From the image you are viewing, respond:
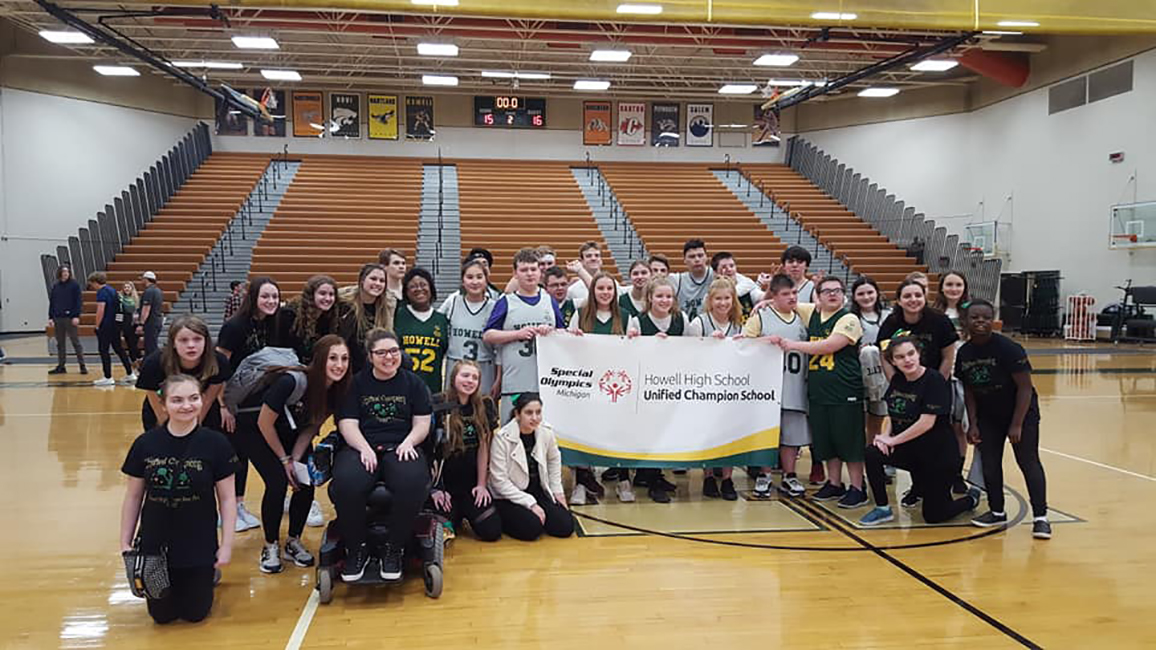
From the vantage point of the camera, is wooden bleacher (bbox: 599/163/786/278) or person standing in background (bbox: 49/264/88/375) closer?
person standing in background (bbox: 49/264/88/375)

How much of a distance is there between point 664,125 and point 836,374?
2034cm

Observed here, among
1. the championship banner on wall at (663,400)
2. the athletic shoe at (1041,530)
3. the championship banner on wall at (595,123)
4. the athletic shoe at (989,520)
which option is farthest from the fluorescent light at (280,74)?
the athletic shoe at (1041,530)

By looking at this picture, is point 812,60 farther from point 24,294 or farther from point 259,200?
point 24,294

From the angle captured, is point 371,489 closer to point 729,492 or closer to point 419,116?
point 729,492

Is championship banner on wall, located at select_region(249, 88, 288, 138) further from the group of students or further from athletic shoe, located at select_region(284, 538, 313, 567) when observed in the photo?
athletic shoe, located at select_region(284, 538, 313, 567)

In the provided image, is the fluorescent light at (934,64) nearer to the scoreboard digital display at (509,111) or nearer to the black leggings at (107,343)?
the scoreboard digital display at (509,111)

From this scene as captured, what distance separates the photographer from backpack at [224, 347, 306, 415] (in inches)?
146

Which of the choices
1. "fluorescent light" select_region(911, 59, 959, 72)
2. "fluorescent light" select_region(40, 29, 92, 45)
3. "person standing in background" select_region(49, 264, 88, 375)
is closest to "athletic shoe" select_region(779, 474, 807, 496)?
"person standing in background" select_region(49, 264, 88, 375)

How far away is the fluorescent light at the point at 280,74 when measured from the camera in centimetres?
1989

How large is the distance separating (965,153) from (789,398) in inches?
711

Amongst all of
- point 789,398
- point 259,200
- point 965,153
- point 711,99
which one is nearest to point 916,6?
point 789,398

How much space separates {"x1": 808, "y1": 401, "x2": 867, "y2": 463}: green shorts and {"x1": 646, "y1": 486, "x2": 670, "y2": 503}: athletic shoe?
1053 mm

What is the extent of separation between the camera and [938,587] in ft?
11.7

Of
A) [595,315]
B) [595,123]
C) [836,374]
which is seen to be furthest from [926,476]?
[595,123]
